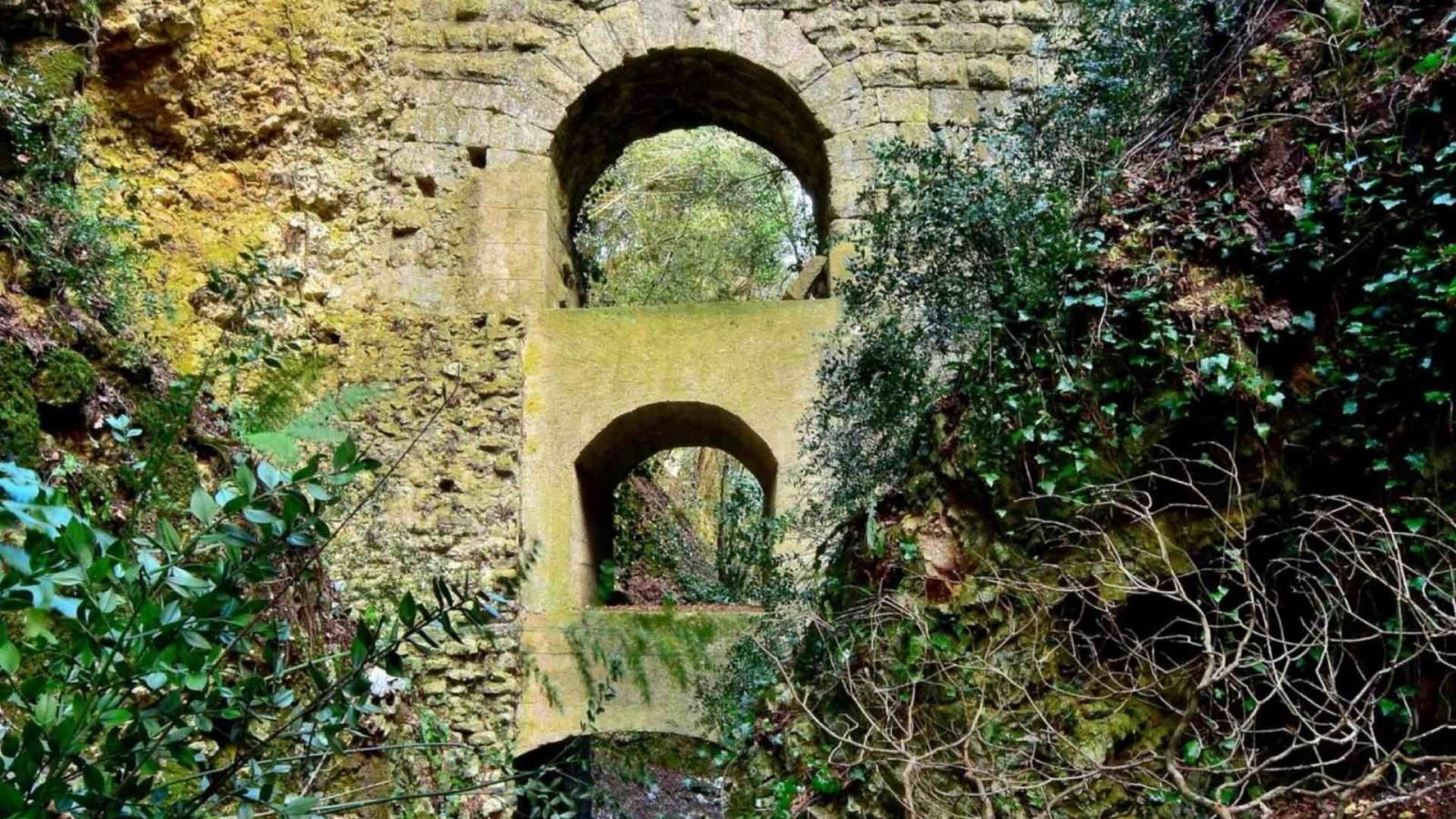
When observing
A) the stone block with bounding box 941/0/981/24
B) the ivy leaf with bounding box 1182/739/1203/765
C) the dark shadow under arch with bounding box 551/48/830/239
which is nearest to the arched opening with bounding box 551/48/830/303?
the dark shadow under arch with bounding box 551/48/830/239

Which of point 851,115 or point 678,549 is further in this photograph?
point 678,549

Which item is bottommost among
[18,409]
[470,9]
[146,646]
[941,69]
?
[146,646]

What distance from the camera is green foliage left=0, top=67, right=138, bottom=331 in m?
4.20

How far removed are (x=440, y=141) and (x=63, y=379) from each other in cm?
425

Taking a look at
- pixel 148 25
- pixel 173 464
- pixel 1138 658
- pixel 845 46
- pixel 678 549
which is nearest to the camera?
pixel 1138 658

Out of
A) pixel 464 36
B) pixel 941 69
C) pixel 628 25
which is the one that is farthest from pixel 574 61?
pixel 941 69

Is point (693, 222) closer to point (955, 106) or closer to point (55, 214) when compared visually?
point (955, 106)

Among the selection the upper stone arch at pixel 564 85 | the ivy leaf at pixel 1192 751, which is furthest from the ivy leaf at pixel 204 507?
the upper stone arch at pixel 564 85

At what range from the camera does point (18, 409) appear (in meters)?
3.38

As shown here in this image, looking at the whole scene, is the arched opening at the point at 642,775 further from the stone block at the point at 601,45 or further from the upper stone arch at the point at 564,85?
the stone block at the point at 601,45

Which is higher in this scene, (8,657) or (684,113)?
(684,113)

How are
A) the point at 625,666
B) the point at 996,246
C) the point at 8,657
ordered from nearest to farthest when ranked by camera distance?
the point at 8,657
the point at 996,246
the point at 625,666

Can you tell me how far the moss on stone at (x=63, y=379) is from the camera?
355 centimetres

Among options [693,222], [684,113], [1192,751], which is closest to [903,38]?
[684,113]
